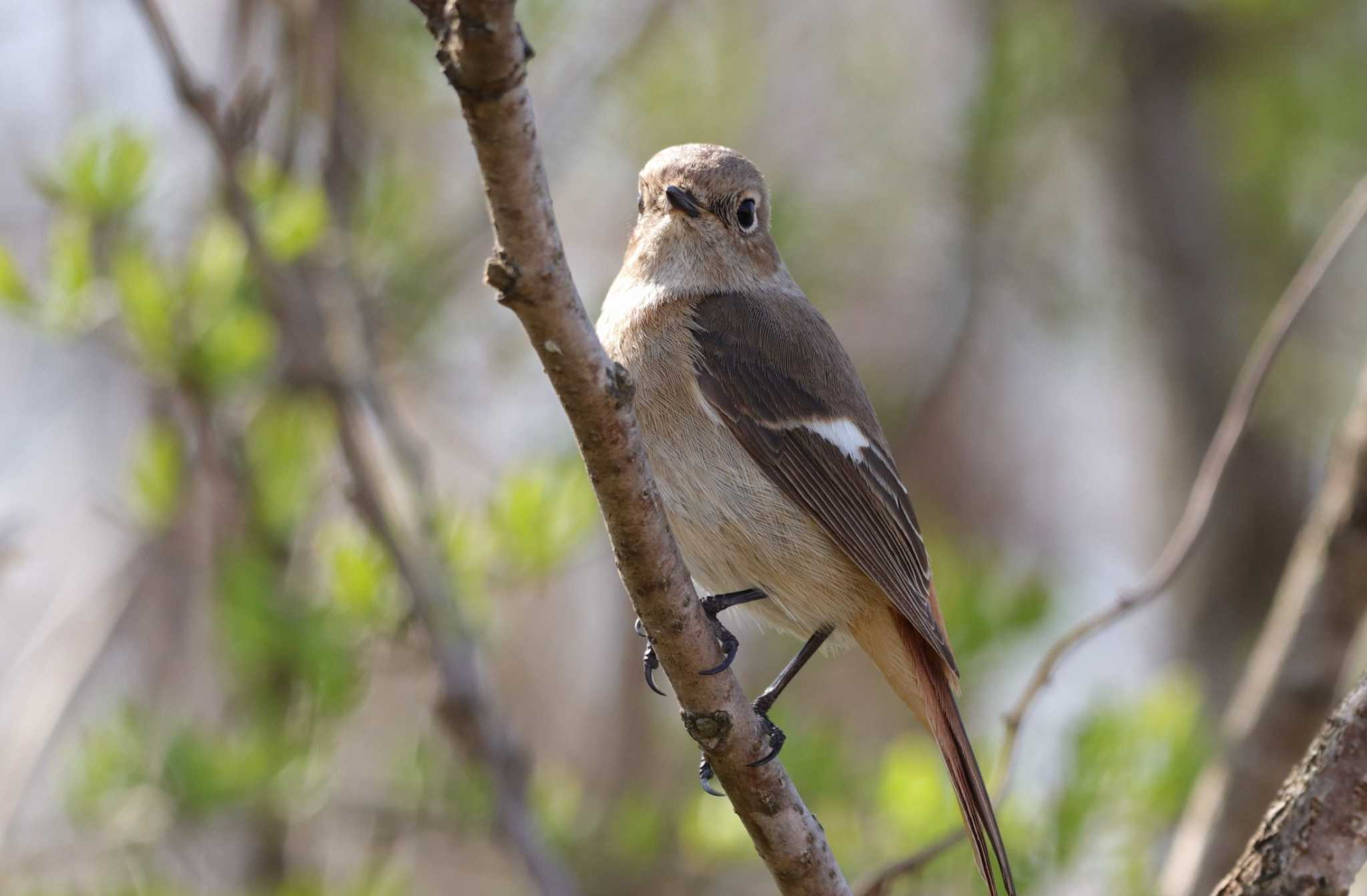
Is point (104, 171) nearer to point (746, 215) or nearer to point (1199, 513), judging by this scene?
point (746, 215)

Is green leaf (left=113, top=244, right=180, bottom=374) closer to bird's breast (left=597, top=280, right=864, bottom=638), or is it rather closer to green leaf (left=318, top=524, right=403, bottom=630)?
green leaf (left=318, top=524, right=403, bottom=630)

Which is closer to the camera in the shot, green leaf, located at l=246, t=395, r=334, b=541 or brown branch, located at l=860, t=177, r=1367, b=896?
brown branch, located at l=860, t=177, r=1367, b=896

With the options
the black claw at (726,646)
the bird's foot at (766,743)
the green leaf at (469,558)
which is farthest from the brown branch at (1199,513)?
the green leaf at (469,558)

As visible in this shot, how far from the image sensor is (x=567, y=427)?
503 centimetres

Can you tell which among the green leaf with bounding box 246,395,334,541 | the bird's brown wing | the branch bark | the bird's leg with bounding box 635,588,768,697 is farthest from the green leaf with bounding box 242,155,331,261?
the branch bark

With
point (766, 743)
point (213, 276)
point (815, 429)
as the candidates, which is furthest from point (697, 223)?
point (766, 743)

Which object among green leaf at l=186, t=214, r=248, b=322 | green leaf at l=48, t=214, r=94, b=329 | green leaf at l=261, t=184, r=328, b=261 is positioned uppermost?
green leaf at l=261, t=184, r=328, b=261

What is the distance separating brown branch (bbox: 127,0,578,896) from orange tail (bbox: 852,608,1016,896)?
1.07m

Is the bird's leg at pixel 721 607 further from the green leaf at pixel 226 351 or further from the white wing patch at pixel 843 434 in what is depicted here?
the green leaf at pixel 226 351

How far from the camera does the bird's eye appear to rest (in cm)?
379

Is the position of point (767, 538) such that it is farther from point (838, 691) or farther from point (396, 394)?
point (838, 691)

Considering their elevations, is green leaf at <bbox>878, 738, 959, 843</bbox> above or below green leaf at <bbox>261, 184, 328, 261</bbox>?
below

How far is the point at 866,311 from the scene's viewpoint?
7.99 m

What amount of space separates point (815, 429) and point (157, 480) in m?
1.93
